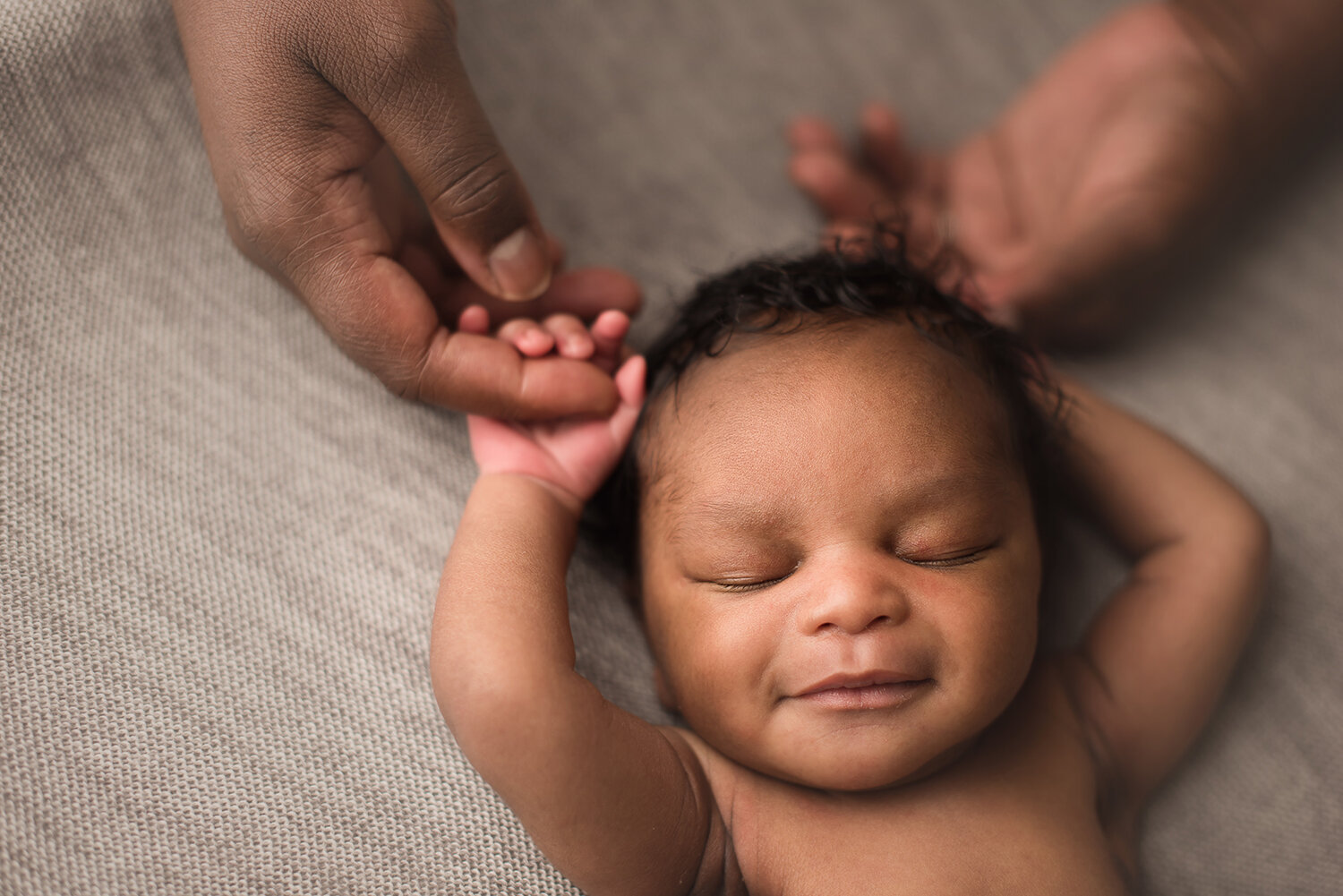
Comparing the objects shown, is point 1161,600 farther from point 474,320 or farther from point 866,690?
point 474,320

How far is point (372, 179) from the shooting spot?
938 millimetres

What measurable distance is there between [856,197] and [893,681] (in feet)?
2.77

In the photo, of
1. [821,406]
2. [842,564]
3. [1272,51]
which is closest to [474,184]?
[821,406]

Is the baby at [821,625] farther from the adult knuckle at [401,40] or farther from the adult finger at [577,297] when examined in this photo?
the adult knuckle at [401,40]

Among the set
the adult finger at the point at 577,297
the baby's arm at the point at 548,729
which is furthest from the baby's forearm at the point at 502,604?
the adult finger at the point at 577,297

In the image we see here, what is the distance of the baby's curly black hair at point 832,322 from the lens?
3.11ft

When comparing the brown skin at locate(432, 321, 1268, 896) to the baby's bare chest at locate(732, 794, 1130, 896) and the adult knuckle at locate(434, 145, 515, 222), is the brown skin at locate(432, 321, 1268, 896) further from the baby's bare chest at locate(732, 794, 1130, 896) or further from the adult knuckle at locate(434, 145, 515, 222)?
the adult knuckle at locate(434, 145, 515, 222)

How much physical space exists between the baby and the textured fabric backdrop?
4.3 inches

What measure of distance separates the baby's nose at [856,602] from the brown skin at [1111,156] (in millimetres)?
529

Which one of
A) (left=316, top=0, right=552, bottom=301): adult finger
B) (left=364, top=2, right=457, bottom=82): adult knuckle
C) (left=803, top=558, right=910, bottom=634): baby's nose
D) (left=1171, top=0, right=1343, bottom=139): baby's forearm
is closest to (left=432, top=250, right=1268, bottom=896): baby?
(left=803, top=558, right=910, bottom=634): baby's nose

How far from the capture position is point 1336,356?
1.32m

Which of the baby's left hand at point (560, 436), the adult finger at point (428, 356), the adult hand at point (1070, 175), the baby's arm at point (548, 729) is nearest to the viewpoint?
the baby's arm at point (548, 729)

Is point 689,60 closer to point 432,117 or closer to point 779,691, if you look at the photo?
point 432,117

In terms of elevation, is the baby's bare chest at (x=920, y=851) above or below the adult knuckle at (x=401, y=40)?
below
